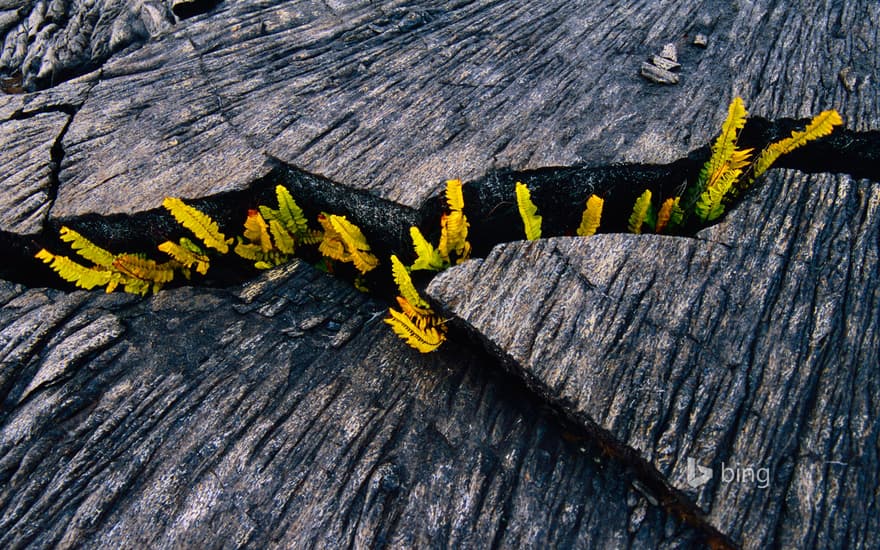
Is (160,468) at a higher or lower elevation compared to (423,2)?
lower

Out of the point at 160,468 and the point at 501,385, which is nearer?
the point at 160,468

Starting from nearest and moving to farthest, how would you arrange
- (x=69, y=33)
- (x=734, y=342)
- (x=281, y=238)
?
1. (x=734, y=342)
2. (x=281, y=238)
3. (x=69, y=33)

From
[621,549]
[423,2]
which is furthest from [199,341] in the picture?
[423,2]

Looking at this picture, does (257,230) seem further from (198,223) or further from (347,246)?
(347,246)

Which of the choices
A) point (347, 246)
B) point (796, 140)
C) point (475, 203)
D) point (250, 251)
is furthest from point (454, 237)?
point (796, 140)

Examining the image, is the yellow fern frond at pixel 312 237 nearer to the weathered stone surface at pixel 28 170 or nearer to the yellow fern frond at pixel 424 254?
the yellow fern frond at pixel 424 254

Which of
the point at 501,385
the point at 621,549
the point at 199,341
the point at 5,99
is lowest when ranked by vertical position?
the point at 621,549

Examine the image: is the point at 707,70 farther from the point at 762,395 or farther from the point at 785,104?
the point at 762,395
